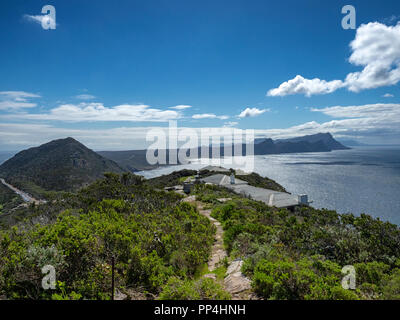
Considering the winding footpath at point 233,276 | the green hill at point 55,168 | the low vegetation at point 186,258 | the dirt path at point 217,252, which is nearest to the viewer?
the low vegetation at point 186,258

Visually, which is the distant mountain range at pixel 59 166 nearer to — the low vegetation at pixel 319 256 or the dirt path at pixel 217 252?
the dirt path at pixel 217 252

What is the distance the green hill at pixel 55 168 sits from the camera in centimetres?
7206

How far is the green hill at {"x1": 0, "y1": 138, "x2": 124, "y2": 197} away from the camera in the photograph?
236ft

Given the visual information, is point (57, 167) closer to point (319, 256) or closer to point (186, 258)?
point (186, 258)

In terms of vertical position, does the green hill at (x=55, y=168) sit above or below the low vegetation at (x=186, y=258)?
below

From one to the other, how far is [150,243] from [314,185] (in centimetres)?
4597

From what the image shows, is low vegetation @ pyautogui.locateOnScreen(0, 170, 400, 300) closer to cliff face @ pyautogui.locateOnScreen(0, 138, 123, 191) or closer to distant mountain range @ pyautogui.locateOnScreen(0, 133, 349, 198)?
distant mountain range @ pyautogui.locateOnScreen(0, 133, 349, 198)

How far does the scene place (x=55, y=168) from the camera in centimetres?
9188

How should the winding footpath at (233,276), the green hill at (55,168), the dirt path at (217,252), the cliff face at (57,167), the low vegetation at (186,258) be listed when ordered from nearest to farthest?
the low vegetation at (186,258) < the winding footpath at (233,276) < the dirt path at (217,252) < the green hill at (55,168) < the cliff face at (57,167)

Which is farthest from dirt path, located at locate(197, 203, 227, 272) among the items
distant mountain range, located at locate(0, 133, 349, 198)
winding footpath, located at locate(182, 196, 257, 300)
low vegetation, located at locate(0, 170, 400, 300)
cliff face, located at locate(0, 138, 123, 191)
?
cliff face, located at locate(0, 138, 123, 191)

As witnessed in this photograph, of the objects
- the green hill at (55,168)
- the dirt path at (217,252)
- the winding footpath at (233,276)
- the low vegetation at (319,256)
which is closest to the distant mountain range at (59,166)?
the green hill at (55,168)
